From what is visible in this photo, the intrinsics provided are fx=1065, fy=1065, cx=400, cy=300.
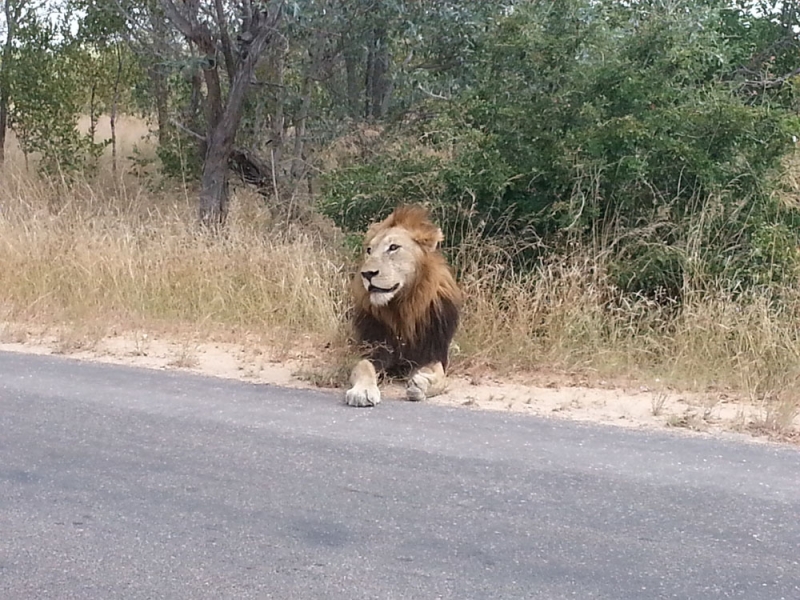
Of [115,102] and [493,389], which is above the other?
[115,102]

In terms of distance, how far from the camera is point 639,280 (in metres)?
9.57

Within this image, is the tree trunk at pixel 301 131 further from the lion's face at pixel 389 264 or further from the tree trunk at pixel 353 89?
the lion's face at pixel 389 264

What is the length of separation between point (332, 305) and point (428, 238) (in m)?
2.22

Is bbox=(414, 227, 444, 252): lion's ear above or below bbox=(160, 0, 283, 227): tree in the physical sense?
below

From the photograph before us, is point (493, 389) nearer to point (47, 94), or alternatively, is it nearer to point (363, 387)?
point (363, 387)

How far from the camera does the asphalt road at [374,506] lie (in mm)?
3996

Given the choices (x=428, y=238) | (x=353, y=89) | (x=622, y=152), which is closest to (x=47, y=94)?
(x=353, y=89)

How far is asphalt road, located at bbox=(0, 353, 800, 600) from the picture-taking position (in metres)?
4.00

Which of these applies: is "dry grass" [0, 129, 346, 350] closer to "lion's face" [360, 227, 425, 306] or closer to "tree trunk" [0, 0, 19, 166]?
"lion's face" [360, 227, 425, 306]

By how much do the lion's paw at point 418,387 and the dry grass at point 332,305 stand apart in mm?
682

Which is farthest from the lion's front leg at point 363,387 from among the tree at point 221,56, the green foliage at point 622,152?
the tree at point 221,56

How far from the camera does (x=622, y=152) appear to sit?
960 cm

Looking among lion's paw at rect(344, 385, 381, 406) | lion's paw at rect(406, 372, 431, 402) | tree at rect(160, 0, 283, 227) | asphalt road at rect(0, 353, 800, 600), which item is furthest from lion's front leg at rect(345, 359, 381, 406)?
tree at rect(160, 0, 283, 227)

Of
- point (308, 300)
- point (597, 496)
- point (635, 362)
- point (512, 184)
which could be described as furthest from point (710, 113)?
point (597, 496)
